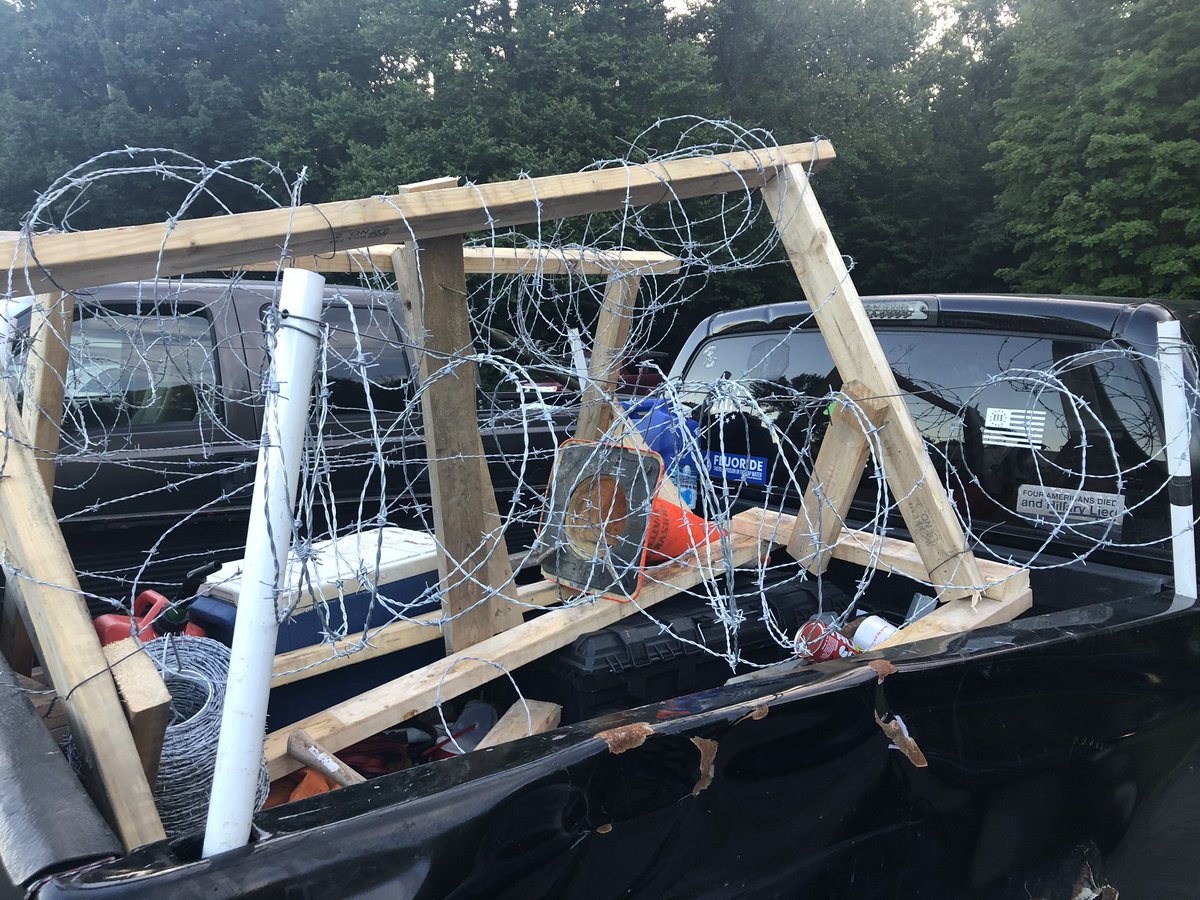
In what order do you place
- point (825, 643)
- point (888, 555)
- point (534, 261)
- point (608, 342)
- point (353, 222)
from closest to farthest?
point (353, 222)
point (825, 643)
point (888, 555)
point (534, 261)
point (608, 342)

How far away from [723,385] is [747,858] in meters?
1.10

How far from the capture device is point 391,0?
65.4 ft

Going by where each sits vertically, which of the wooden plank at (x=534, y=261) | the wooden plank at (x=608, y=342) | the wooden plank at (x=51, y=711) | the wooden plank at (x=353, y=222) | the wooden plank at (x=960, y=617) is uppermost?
the wooden plank at (x=534, y=261)

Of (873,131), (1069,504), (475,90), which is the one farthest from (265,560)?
(873,131)

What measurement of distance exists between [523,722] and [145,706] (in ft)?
3.57

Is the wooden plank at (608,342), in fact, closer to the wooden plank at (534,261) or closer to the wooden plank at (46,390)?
the wooden plank at (534,261)

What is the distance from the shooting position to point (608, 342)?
3564 millimetres

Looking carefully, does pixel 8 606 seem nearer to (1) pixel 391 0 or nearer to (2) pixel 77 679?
(2) pixel 77 679

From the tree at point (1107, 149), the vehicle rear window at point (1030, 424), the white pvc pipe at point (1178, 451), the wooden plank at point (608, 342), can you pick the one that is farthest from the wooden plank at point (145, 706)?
the tree at point (1107, 149)

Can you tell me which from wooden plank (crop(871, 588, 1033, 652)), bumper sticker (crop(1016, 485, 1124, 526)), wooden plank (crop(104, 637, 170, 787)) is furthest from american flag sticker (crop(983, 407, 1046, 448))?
wooden plank (crop(104, 637, 170, 787))

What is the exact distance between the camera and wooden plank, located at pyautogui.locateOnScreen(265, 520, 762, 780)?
1.99 m

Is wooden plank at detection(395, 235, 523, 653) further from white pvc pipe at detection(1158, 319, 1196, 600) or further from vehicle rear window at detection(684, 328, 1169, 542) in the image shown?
white pvc pipe at detection(1158, 319, 1196, 600)

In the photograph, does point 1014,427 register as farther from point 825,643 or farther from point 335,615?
point 335,615

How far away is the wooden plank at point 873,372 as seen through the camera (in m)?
2.47
